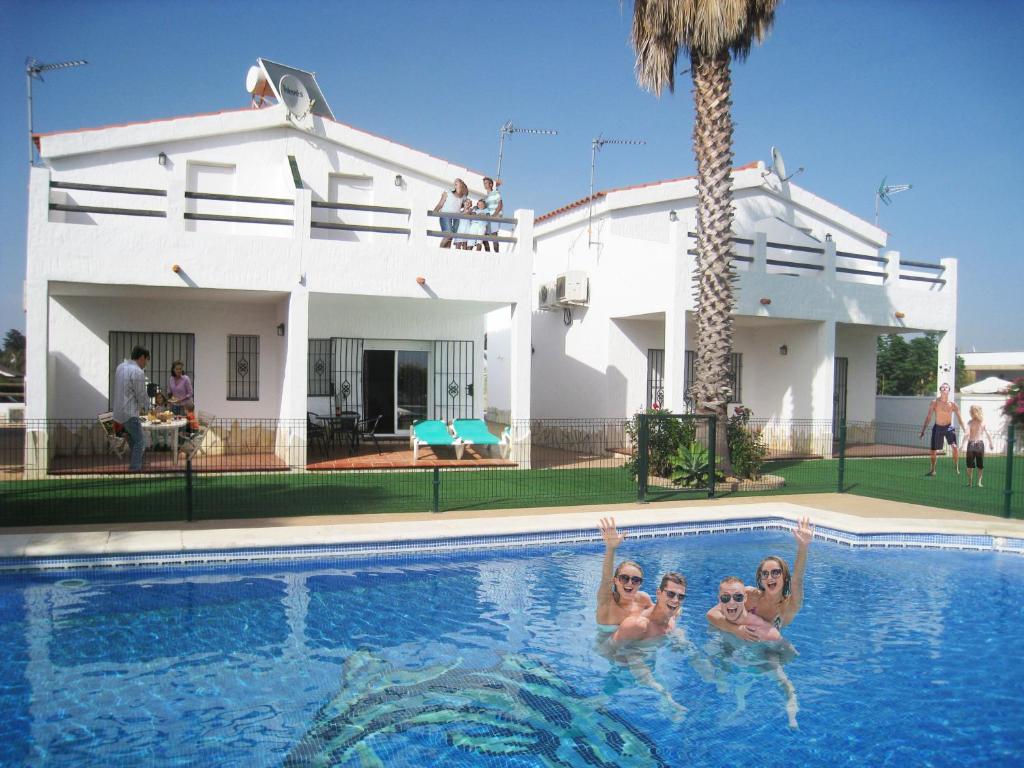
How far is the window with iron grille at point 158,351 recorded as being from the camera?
49.3 feet

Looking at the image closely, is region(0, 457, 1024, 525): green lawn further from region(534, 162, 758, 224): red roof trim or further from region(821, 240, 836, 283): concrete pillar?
region(534, 162, 758, 224): red roof trim

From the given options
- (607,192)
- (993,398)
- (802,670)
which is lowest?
(802,670)

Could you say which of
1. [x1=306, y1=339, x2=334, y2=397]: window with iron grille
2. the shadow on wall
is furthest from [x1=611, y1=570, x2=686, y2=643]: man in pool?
the shadow on wall

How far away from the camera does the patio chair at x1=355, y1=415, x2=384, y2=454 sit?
1532cm

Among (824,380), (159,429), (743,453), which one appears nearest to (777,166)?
(824,380)

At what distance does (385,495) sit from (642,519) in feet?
12.5

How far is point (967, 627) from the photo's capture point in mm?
6883

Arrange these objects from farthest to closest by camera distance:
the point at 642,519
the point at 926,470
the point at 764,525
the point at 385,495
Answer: the point at 926,470
the point at 385,495
the point at 764,525
the point at 642,519

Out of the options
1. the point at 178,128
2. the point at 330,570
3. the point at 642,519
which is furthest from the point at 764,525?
the point at 178,128

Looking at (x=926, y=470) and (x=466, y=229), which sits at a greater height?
(x=466, y=229)

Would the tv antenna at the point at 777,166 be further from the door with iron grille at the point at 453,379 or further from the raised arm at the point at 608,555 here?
the raised arm at the point at 608,555

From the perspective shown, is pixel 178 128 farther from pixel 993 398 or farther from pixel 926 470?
pixel 993 398

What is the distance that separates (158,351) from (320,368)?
324 centimetres

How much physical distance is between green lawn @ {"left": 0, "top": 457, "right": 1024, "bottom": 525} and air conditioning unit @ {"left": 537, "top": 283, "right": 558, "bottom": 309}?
6.21 meters
